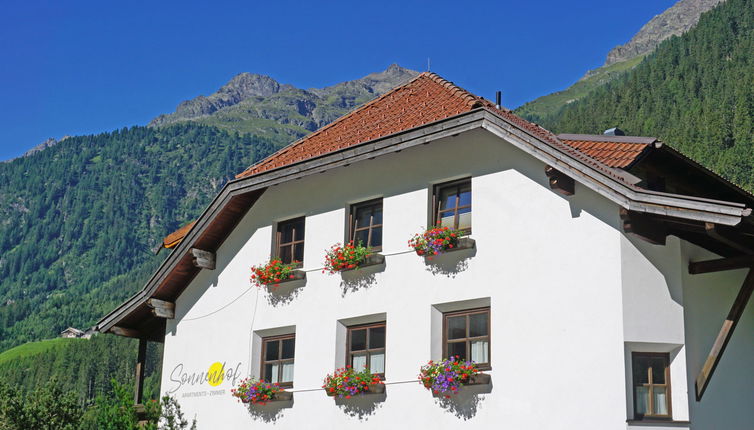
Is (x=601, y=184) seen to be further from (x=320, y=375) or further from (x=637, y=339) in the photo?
(x=320, y=375)

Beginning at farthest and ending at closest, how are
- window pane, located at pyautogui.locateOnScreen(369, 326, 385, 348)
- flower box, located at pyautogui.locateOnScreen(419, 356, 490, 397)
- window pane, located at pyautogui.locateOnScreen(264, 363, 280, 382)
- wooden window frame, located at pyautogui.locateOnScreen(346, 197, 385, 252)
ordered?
window pane, located at pyautogui.locateOnScreen(264, 363, 280, 382) < wooden window frame, located at pyautogui.locateOnScreen(346, 197, 385, 252) < window pane, located at pyautogui.locateOnScreen(369, 326, 385, 348) < flower box, located at pyautogui.locateOnScreen(419, 356, 490, 397)

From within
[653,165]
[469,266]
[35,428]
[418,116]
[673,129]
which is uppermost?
[673,129]

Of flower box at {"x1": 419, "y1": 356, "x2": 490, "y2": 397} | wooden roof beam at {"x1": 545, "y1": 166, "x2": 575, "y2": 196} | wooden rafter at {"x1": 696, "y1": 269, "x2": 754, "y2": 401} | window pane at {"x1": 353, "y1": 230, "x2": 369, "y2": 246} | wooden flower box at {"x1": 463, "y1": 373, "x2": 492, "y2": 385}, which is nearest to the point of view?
wooden rafter at {"x1": 696, "y1": 269, "x2": 754, "y2": 401}

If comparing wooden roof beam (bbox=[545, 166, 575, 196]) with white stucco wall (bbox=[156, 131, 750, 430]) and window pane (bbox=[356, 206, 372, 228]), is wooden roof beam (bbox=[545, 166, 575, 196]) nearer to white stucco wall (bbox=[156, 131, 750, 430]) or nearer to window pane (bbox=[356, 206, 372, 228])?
white stucco wall (bbox=[156, 131, 750, 430])

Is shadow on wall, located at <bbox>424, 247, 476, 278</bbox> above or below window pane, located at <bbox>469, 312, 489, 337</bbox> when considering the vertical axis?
above

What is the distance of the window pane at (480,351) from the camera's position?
48.5 ft

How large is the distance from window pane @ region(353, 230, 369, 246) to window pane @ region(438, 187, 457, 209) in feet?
5.70

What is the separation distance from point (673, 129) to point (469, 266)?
103625mm

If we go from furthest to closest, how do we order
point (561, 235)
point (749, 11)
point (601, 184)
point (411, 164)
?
point (749, 11), point (411, 164), point (561, 235), point (601, 184)

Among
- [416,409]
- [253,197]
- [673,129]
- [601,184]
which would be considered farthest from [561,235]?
[673,129]

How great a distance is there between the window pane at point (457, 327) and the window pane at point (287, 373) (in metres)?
3.63

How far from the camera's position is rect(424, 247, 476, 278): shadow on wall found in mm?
15320

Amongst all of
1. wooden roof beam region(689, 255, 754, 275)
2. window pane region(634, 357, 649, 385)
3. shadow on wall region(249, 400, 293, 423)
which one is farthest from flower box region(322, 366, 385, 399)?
wooden roof beam region(689, 255, 754, 275)

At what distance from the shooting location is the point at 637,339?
1335cm
